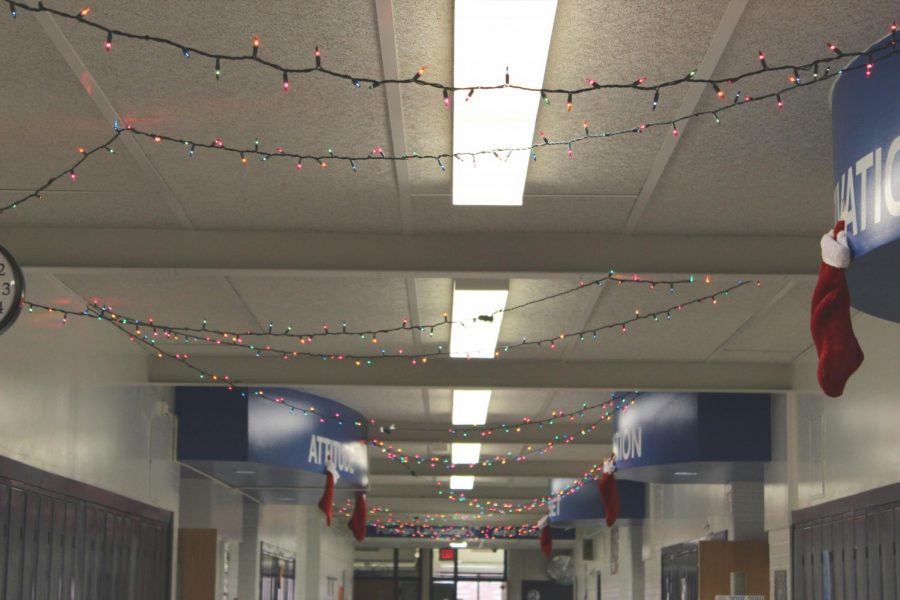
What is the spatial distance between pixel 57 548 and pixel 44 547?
0.94 feet

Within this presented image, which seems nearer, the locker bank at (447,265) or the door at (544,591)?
the locker bank at (447,265)

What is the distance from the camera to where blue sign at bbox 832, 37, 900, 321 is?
4254 millimetres

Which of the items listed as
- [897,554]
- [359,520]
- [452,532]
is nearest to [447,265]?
[897,554]

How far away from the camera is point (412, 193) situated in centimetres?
661

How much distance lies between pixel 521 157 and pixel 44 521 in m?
4.22

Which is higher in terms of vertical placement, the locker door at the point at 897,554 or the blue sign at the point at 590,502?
the blue sign at the point at 590,502

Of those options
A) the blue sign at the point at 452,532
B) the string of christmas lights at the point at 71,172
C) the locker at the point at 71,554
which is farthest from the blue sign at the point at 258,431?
the blue sign at the point at 452,532

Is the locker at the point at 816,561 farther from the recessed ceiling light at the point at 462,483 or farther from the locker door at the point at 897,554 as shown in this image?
the recessed ceiling light at the point at 462,483

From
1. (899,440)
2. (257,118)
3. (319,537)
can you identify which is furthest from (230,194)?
(319,537)

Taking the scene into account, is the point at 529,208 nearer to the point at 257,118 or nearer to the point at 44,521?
the point at 257,118

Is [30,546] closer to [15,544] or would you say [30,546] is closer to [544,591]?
[15,544]

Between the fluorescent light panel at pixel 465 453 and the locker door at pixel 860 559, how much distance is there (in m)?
7.74

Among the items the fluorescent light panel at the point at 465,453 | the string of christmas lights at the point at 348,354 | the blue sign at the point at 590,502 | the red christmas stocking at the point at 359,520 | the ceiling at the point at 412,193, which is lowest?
the red christmas stocking at the point at 359,520

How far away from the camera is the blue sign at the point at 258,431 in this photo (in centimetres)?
1206
